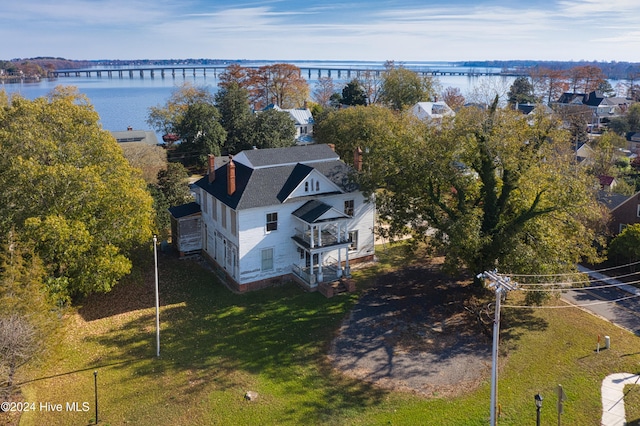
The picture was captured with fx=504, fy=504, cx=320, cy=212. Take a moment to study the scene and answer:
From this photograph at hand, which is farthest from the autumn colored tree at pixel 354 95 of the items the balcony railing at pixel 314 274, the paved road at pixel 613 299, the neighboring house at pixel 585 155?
the paved road at pixel 613 299

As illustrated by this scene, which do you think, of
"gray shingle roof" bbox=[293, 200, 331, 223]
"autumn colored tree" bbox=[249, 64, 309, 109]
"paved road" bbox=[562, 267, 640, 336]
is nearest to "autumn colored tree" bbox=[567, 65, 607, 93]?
"autumn colored tree" bbox=[249, 64, 309, 109]

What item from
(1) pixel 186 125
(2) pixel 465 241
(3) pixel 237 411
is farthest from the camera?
(1) pixel 186 125

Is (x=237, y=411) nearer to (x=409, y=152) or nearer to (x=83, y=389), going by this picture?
(x=83, y=389)

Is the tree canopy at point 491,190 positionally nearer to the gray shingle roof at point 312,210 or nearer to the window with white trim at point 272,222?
the gray shingle roof at point 312,210

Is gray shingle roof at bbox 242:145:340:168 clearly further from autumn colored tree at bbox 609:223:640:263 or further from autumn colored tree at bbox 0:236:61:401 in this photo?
autumn colored tree at bbox 609:223:640:263

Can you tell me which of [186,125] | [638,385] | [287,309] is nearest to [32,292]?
[287,309]

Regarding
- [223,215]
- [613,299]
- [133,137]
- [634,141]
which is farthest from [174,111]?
[634,141]

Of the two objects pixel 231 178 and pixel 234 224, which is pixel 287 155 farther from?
pixel 234 224
